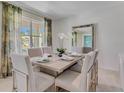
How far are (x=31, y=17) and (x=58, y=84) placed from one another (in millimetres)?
3115

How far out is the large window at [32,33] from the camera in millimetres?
3591

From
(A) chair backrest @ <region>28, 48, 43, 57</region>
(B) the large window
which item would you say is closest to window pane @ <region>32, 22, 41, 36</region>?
(B) the large window

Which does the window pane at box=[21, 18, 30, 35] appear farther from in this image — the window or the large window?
Result: the window

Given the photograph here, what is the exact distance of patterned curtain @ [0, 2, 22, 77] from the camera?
2.69 metres

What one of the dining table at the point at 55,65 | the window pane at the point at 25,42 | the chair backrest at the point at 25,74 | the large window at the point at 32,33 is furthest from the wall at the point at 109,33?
the chair backrest at the point at 25,74

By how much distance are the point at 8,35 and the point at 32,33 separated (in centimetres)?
126

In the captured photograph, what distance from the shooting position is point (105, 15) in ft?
11.2

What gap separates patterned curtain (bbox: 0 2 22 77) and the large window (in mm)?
434

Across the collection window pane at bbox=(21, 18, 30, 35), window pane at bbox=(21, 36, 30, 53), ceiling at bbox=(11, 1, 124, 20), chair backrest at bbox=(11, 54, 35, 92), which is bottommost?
chair backrest at bbox=(11, 54, 35, 92)

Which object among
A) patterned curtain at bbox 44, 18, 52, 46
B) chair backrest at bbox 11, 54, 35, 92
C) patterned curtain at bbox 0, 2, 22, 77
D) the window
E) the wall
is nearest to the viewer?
chair backrest at bbox 11, 54, 35, 92

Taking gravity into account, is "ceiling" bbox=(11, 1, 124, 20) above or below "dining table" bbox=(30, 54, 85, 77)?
above

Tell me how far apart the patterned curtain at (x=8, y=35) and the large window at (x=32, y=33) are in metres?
0.43

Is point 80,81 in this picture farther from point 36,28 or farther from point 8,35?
point 36,28

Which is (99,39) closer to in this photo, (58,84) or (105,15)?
(105,15)
